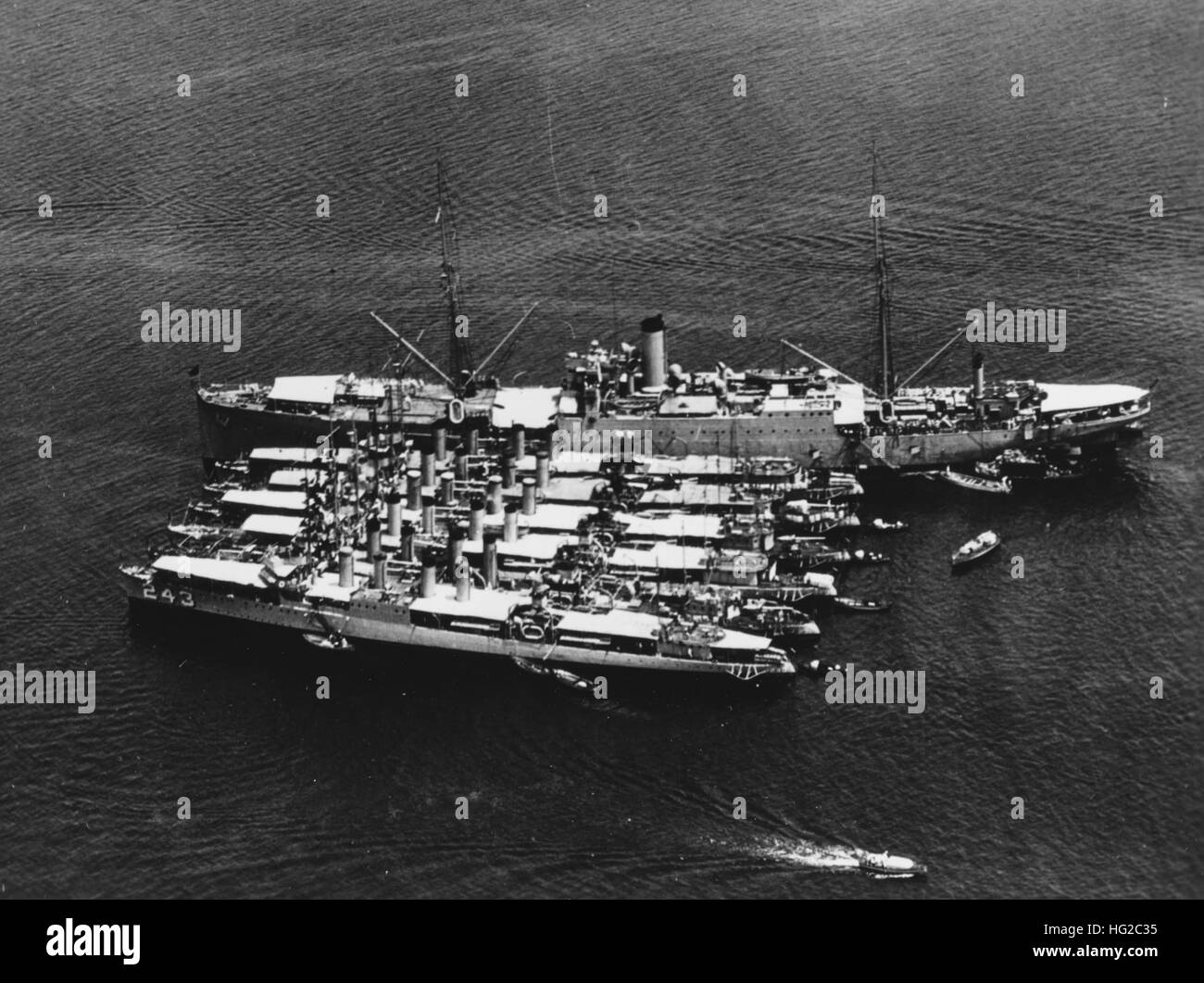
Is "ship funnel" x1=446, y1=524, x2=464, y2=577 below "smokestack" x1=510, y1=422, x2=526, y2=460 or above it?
below

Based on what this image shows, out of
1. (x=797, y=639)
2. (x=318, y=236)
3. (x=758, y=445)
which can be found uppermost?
(x=318, y=236)

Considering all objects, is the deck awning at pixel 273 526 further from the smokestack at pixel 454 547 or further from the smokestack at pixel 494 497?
the smokestack at pixel 494 497

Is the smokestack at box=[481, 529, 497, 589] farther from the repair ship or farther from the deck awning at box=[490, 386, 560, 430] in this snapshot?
the deck awning at box=[490, 386, 560, 430]

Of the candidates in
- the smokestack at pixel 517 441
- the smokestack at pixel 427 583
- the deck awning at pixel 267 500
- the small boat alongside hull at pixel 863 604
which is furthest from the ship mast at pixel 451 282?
the small boat alongside hull at pixel 863 604

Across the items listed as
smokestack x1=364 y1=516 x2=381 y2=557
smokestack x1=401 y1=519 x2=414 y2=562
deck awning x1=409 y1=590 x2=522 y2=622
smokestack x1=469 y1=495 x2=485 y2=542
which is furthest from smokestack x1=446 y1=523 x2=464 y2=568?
smokestack x1=364 y1=516 x2=381 y2=557
